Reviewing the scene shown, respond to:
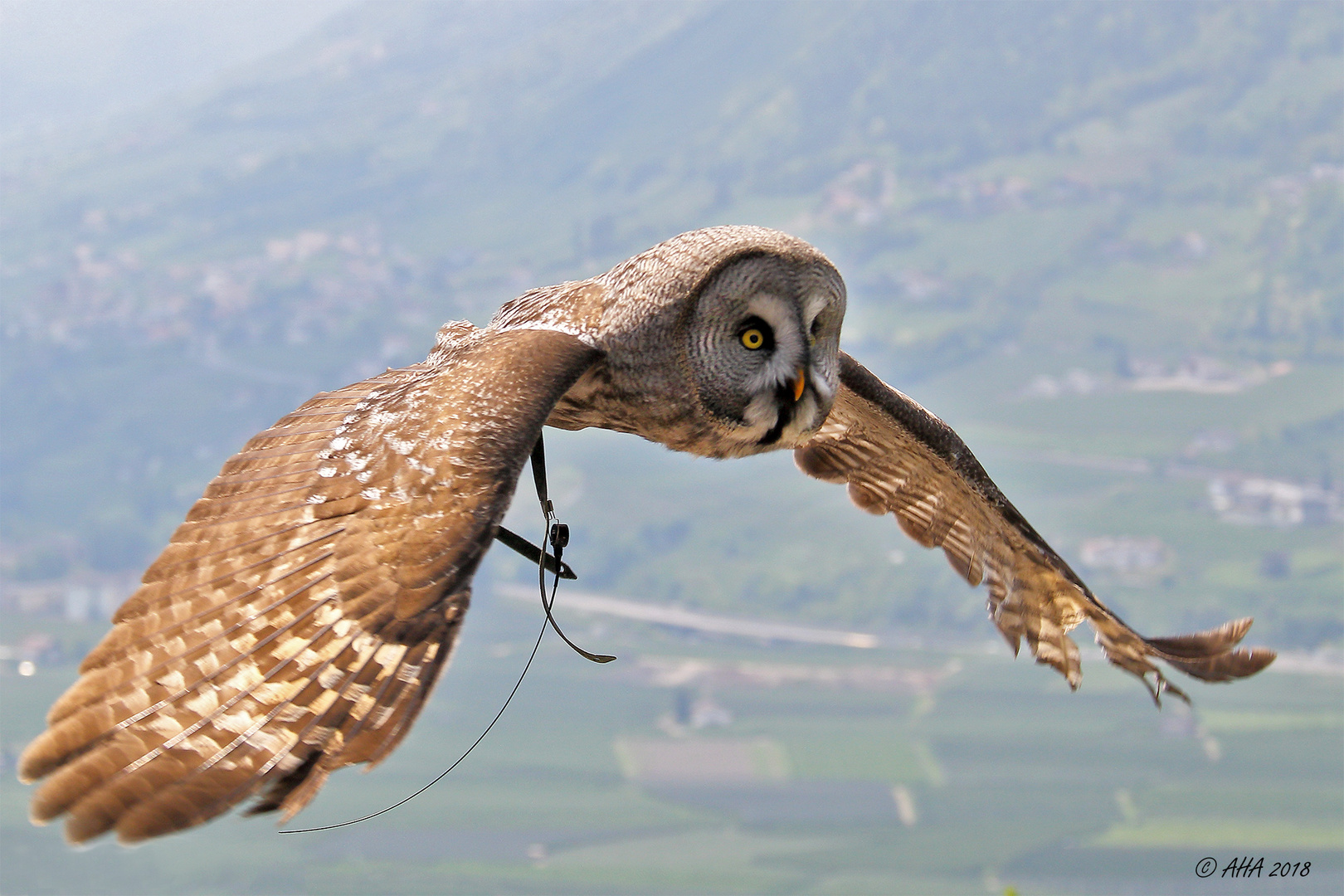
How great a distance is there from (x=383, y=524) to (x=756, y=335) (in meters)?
1.65

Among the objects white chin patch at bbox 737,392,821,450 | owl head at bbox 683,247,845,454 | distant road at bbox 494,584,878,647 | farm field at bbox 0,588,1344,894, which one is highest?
distant road at bbox 494,584,878,647

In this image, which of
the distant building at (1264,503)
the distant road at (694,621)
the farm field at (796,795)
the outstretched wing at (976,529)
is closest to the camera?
the outstretched wing at (976,529)

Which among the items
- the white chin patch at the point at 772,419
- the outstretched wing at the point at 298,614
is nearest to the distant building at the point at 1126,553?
the white chin patch at the point at 772,419

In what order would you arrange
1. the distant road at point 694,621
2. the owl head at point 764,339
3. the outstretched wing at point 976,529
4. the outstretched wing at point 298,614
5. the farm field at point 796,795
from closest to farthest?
the outstretched wing at point 298,614 < the owl head at point 764,339 < the outstretched wing at point 976,529 < the farm field at point 796,795 < the distant road at point 694,621

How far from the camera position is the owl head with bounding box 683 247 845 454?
5.70 meters

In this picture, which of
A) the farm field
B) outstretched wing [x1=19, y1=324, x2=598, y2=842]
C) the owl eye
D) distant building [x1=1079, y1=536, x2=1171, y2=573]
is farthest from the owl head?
distant building [x1=1079, y1=536, x2=1171, y2=573]

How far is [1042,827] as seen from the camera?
8756 centimetres

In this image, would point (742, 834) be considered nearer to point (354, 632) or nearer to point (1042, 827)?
point (1042, 827)

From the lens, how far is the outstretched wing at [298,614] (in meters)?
4.29

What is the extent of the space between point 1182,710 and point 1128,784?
69.1 feet

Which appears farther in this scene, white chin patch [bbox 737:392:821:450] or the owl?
white chin patch [bbox 737:392:821:450]

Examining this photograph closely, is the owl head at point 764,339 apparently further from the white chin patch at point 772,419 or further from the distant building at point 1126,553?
the distant building at point 1126,553

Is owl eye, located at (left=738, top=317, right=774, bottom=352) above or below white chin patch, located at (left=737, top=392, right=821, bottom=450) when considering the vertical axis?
above

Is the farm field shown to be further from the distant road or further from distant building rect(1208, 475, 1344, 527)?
distant building rect(1208, 475, 1344, 527)
